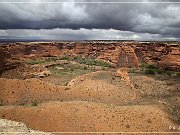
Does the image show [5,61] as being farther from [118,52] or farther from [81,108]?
[118,52]

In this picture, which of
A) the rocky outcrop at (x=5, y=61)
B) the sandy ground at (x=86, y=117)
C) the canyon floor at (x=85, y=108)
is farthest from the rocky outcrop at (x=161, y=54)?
the sandy ground at (x=86, y=117)

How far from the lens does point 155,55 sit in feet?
203

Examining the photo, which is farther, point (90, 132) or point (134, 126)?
point (134, 126)

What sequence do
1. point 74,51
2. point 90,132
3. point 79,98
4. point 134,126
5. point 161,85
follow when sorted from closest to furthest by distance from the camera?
point 90,132
point 134,126
point 79,98
point 161,85
point 74,51

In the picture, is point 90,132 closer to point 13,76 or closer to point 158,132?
point 158,132

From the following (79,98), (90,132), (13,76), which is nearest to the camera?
(90,132)

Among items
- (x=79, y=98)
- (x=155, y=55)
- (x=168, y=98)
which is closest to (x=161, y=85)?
(x=168, y=98)

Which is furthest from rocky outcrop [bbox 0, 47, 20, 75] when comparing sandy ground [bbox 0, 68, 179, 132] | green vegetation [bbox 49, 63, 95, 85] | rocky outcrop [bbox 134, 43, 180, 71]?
rocky outcrop [bbox 134, 43, 180, 71]

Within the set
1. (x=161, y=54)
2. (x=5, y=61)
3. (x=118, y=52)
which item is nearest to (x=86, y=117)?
(x=5, y=61)

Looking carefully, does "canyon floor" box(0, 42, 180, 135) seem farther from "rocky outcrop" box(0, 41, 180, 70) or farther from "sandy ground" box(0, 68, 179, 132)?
"rocky outcrop" box(0, 41, 180, 70)

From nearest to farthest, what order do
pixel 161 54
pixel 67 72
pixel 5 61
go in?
1. pixel 5 61
2. pixel 67 72
3. pixel 161 54

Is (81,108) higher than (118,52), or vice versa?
(81,108)

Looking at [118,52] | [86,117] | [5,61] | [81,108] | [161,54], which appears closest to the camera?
[86,117]

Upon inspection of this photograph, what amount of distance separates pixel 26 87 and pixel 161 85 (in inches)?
715
